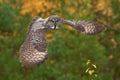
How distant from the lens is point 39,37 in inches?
260

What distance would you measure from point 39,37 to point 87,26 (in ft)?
3.13

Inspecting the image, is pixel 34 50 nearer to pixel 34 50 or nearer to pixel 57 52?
pixel 34 50

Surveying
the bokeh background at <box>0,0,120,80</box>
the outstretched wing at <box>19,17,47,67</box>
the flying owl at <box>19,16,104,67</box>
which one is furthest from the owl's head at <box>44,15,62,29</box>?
the bokeh background at <box>0,0,120,80</box>

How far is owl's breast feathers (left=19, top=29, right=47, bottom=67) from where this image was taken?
602 centimetres

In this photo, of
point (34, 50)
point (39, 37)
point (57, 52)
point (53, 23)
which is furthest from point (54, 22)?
point (57, 52)

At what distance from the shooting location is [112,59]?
12781 millimetres

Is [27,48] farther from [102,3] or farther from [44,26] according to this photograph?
[102,3]

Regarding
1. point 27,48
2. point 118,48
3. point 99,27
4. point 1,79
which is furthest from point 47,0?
point 27,48

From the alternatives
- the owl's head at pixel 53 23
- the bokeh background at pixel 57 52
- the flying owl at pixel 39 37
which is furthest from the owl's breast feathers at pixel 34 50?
the bokeh background at pixel 57 52

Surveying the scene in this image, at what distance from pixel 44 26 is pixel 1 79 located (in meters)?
3.52

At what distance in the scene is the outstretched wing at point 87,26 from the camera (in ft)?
23.6

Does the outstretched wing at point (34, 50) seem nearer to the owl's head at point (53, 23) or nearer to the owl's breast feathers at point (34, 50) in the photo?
the owl's breast feathers at point (34, 50)

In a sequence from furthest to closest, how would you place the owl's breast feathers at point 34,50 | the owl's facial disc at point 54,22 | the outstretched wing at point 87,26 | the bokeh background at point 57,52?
the bokeh background at point 57,52
the outstretched wing at point 87,26
the owl's facial disc at point 54,22
the owl's breast feathers at point 34,50

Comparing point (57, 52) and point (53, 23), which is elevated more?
point (53, 23)
